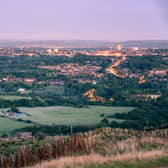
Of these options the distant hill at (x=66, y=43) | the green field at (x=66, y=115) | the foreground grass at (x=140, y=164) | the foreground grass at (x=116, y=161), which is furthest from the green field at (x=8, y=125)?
the distant hill at (x=66, y=43)

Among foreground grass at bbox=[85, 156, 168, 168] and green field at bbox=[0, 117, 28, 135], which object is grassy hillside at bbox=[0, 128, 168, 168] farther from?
green field at bbox=[0, 117, 28, 135]

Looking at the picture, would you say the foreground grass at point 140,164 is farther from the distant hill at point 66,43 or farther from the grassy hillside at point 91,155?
the distant hill at point 66,43

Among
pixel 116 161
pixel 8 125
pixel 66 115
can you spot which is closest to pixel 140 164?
pixel 116 161

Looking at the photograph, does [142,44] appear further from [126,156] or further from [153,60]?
[126,156]

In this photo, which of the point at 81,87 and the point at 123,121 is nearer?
the point at 123,121

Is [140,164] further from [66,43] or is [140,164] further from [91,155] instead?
[66,43]

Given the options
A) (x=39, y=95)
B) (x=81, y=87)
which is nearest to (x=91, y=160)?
(x=39, y=95)
